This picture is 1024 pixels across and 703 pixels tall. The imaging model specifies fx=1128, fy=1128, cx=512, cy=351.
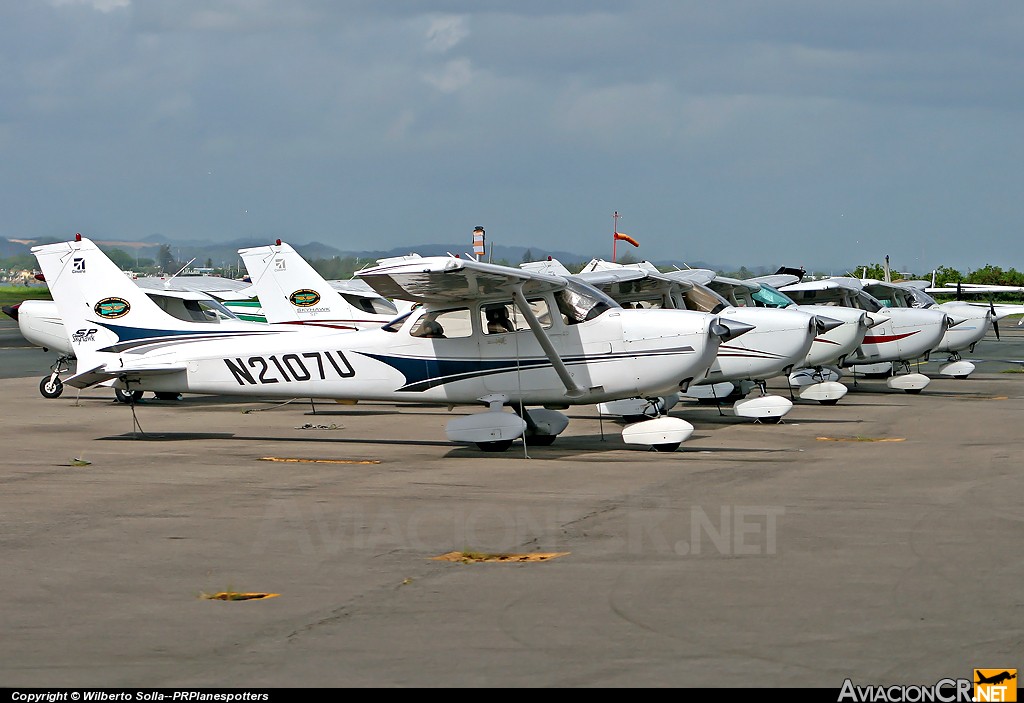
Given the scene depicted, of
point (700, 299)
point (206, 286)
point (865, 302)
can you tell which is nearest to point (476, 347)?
point (700, 299)

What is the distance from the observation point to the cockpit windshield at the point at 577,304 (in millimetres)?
13273

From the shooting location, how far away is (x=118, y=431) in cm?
1564

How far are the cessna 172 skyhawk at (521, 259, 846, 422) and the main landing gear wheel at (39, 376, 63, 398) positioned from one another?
1051 centimetres

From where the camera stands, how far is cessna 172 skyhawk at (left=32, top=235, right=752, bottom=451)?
1288 cm

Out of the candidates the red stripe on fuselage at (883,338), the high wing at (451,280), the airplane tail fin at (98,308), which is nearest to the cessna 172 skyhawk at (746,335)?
the high wing at (451,280)

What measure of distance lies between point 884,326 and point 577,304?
1165 centimetres

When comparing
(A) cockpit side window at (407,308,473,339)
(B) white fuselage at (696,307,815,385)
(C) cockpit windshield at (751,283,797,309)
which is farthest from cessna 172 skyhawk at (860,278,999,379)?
(A) cockpit side window at (407,308,473,339)

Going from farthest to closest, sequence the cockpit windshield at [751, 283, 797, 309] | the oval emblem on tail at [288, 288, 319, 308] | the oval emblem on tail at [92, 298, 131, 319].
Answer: the oval emblem on tail at [288, 288, 319, 308], the cockpit windshield at [751, 283, 797, 309], the oval emblem on tail at [92, 298, 131, 319]

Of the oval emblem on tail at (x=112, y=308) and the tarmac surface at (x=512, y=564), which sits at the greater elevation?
the oval emblem on tail at (x=112, y=308)

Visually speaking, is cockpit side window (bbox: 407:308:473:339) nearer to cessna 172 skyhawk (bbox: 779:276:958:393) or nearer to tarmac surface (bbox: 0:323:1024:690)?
tarmac surface (bbox: 0:323:1024:690)

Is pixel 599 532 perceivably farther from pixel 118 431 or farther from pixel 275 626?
pixel 118 431

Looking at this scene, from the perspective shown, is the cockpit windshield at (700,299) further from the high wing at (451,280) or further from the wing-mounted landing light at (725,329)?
the high wing at (451,280)

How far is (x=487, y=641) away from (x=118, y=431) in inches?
467

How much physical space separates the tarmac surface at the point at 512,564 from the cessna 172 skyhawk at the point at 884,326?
30.4 ft
